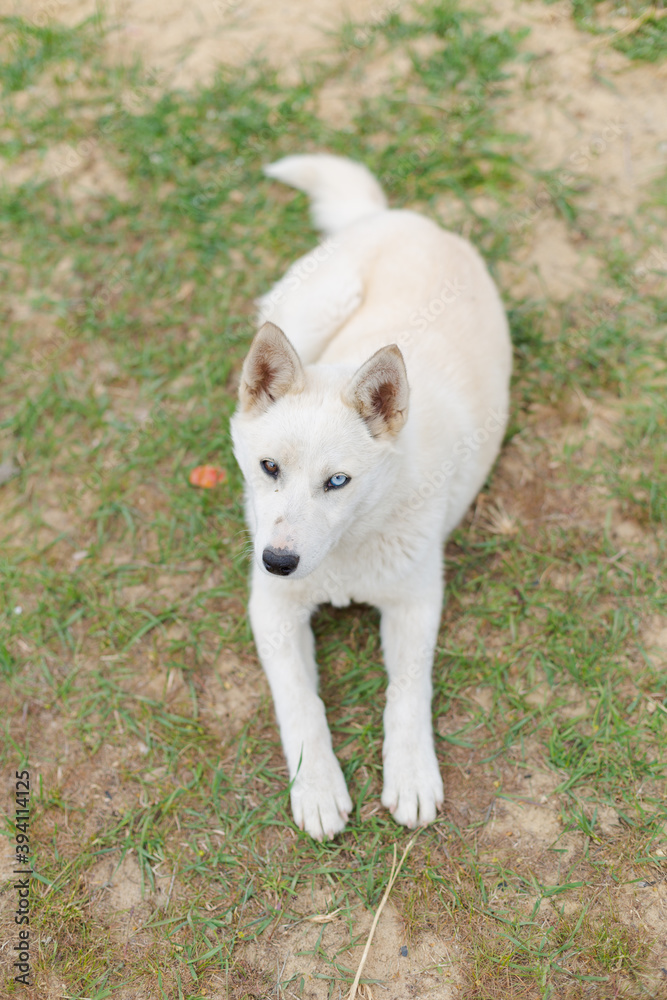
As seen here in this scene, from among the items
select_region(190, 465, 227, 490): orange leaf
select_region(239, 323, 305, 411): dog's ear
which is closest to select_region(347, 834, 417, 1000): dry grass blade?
select_region(239, 323, 305, 411): dog's ear

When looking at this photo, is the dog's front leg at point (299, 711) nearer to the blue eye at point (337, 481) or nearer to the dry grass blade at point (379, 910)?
the dry grass blade at point (379, 910)

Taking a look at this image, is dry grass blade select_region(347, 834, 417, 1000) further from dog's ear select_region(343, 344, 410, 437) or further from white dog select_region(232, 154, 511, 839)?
dog's ear select_region(343, 344, 410, 437)

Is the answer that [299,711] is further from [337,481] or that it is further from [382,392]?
[382,392]

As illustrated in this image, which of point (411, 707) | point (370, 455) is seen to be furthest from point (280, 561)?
point (411, 707)

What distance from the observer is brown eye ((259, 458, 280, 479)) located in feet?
7.83

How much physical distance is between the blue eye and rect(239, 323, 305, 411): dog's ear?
1.16ft

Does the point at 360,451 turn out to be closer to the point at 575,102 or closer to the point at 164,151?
the point at 164,151

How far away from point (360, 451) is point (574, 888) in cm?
180

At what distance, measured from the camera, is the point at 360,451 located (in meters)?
2.39

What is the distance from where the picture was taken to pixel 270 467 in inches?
94.6

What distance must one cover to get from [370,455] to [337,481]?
15cm

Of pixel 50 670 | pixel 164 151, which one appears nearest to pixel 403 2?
pixel 164 151

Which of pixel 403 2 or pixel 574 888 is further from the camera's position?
pixel 403 2

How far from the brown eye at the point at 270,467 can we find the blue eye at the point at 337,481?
0.18 m
